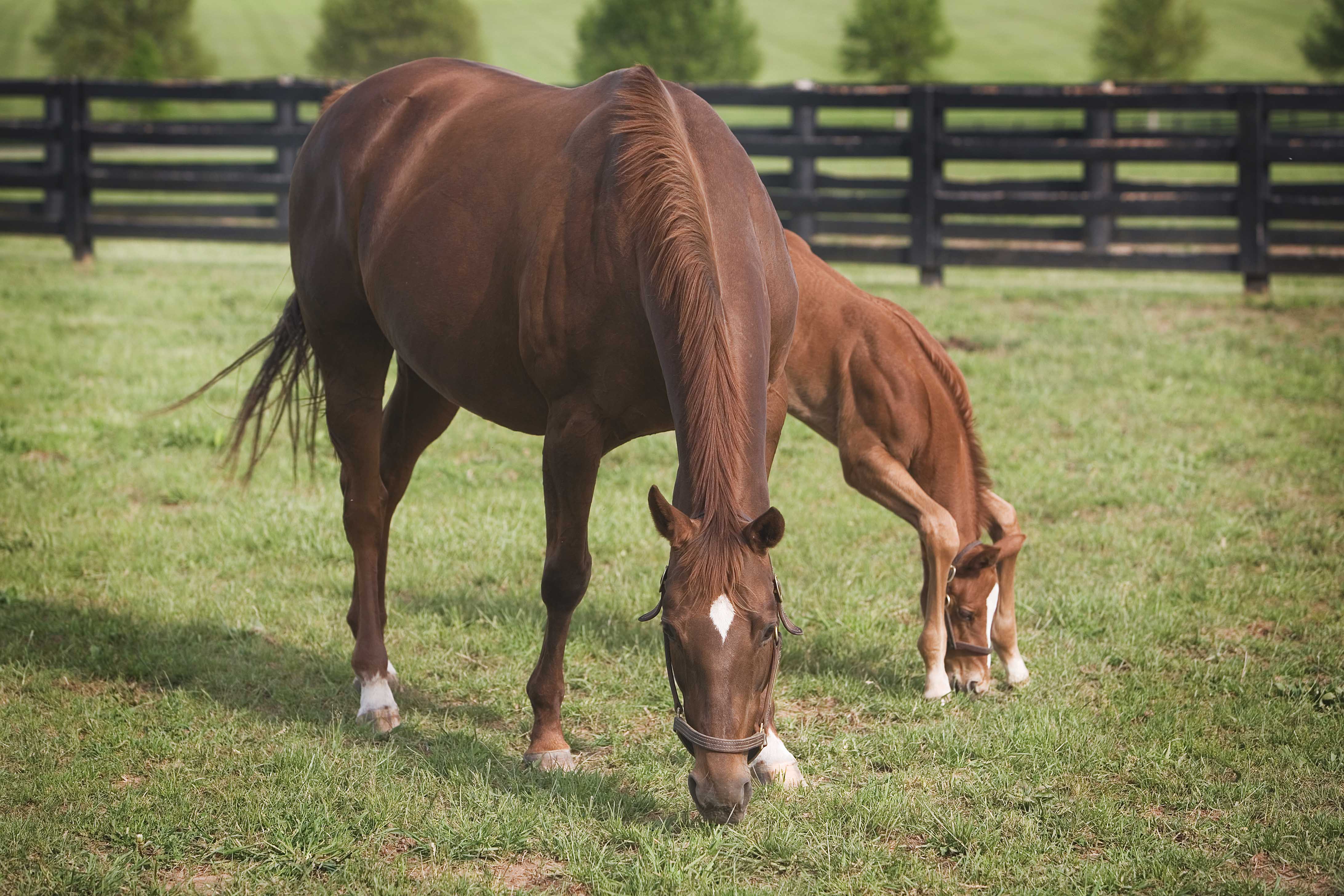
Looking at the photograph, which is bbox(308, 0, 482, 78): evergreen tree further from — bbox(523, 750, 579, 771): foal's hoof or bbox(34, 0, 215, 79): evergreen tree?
bbox(523, 750, 579, 771): foal's hoof

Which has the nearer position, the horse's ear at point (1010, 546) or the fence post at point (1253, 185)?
the horse's ear at point (1010, 546)

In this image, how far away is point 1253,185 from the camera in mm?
10938

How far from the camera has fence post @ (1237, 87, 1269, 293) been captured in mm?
10805

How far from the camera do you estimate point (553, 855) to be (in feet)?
10.5

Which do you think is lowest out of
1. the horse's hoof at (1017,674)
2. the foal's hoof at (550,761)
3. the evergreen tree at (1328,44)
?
the horse's hoof at (1017,674)

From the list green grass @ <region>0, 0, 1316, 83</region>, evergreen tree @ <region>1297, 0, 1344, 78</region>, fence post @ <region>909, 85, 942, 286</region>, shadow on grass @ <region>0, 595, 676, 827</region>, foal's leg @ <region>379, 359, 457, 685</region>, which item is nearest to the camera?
shadow on grass @ <region>0, 595, 676, 827</region>

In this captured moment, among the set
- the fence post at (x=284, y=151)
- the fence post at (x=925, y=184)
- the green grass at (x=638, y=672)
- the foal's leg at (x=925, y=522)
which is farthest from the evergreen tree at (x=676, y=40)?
the foal's leg at (x=925, y=522)

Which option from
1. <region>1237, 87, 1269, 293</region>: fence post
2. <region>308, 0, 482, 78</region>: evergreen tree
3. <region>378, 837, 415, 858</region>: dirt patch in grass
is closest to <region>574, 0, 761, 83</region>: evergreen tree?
<region>308, 0, 482, 78</region>: evergreen tree

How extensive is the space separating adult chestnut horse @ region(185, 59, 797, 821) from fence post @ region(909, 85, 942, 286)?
25.1 ft

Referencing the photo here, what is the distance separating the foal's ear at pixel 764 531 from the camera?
2.71 metres

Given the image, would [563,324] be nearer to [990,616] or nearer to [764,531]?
[764,531]

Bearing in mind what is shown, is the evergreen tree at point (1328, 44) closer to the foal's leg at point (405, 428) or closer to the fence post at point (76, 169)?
the fence post at point (76, 169)

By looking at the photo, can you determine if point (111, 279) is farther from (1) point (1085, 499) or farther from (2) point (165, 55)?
(2) point (165, 55)

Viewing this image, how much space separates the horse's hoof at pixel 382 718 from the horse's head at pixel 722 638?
1.57 meters
